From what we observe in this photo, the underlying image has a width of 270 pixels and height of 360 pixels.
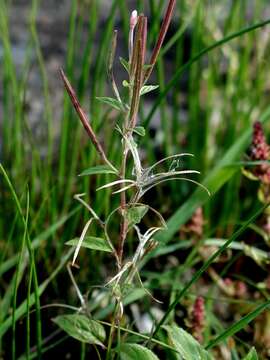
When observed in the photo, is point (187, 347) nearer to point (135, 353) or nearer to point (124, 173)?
point (135, 353)

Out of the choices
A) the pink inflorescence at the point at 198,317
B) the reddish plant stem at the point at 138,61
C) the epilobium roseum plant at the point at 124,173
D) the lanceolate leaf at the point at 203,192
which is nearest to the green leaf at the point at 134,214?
the epilobium roseum plant at the point at 124,173

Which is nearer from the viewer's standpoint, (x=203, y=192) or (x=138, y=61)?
(x=138, y=61)

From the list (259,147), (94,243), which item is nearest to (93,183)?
(259,147)

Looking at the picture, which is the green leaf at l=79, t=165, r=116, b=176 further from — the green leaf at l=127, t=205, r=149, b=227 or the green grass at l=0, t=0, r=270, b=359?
the green grass at l=0, t=0, r=270, b=359

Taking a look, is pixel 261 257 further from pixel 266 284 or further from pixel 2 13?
pixel 2 13

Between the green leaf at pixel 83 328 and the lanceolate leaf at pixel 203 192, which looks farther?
the lanceolate leaf at pixel 203 192

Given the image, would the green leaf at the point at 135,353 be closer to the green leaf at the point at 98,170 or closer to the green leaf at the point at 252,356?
the green leaf at the point at 252,356

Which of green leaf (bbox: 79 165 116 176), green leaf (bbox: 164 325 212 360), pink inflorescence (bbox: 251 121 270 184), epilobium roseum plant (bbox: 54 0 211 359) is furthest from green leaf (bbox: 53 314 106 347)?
pink inflorescence (bbox: 251 121 270 184)
